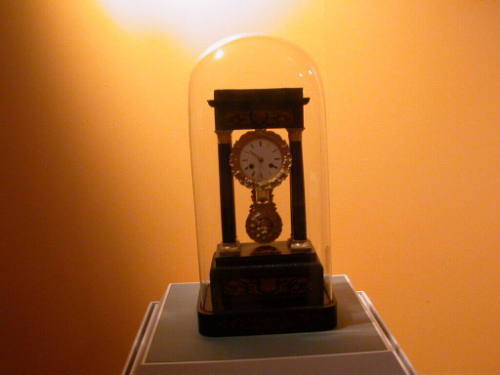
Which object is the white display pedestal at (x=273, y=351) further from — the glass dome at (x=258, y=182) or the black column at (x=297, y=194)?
the black column at (x=297, y=194)

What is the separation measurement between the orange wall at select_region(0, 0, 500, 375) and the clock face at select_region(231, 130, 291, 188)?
49 centimetres

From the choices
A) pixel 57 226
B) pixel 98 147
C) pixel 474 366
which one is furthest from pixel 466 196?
pixel 57 226

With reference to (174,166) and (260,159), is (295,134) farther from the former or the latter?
(174,166)

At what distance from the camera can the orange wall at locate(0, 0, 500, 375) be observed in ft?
4.91

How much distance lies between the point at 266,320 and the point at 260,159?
1.16 ft

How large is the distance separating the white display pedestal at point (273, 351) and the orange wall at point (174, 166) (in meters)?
0.48

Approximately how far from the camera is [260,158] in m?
1.10

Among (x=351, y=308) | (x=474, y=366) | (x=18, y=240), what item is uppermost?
(x=18, y=240)

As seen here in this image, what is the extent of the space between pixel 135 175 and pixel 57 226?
296mm

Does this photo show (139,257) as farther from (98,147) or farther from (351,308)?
(351,308)

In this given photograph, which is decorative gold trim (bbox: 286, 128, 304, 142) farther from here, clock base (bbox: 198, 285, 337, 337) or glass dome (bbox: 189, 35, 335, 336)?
clock base (bbox: 198, 285, 337, 337)

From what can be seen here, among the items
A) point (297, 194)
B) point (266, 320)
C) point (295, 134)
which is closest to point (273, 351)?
point (266, 320)

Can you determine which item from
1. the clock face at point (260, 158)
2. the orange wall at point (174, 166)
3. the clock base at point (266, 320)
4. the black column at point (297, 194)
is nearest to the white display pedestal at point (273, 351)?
the clock base at point (266, 320)

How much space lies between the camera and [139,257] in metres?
1.63
